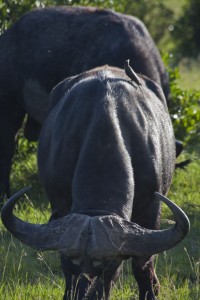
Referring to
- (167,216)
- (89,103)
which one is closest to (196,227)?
(167,216)

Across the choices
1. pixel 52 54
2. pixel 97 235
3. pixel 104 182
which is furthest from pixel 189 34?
pixel 97 235

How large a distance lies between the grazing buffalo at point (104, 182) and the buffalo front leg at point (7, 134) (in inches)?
95.8

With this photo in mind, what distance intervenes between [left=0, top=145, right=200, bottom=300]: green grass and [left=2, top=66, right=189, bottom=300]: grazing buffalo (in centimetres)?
24

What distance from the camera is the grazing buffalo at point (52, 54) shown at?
350 inches

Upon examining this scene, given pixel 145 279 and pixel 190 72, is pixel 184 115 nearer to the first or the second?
pixel 145 279

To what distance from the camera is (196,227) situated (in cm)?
855

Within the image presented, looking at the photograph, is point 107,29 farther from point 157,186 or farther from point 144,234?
point 144,234

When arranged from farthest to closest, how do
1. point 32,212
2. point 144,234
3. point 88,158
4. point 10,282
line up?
point 32,212, point 10,282, point 88,158, point 144,234

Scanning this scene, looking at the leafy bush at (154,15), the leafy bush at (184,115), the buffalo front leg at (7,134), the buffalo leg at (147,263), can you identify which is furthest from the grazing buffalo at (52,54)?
the leafy bush at (154,15)

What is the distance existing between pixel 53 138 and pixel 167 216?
2.60m

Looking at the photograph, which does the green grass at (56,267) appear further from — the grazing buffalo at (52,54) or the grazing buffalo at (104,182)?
the grazing buffalo at (52,54)

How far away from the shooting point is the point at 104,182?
5.72 m

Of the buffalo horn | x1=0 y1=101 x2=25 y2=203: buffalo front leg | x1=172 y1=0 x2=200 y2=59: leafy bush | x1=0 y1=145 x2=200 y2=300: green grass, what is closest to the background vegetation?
x1=0 y1=145 x2=200 y2=300: green grass

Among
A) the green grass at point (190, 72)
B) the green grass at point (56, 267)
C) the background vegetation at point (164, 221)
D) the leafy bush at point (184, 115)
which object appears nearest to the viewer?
the green grass at point (56, 267)
